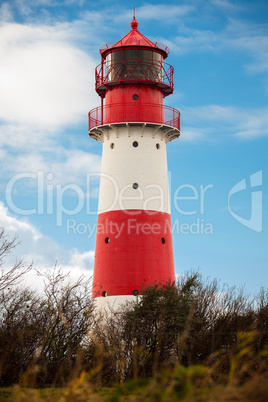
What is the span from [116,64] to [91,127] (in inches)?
138

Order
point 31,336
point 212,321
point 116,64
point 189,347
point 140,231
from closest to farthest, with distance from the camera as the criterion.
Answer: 1. point 31,336
2. point 189,347
3. point 212,321
4. point 140,231
5. point 116,64

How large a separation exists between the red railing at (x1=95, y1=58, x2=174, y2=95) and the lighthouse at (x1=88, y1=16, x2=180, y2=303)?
50 mm

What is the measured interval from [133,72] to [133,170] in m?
5.20

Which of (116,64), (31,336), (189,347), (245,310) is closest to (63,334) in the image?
(31,336)

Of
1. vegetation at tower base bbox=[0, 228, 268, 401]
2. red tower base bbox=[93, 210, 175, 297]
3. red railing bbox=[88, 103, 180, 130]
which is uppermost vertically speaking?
red railing bbox=[88, 103, 180, 130]

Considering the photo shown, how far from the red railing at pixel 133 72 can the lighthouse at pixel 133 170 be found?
50 millimetres

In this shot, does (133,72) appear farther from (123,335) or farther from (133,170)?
(123,335)

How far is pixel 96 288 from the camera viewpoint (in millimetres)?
29172

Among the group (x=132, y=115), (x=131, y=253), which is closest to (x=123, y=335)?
(x=131, y=253)

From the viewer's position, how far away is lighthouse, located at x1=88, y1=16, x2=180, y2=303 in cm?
2872

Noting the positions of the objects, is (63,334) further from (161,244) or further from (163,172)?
(163,172)

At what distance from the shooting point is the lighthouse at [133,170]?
28.7m

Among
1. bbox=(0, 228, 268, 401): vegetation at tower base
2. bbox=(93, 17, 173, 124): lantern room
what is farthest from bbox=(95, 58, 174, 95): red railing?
bbox=(0, 228, 268, 401): vegetation at tower base

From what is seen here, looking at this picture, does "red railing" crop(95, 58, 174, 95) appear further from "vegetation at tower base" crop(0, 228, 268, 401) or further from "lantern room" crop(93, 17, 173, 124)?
"vegetation at tower base" crop(0, 228, 268, 401)
